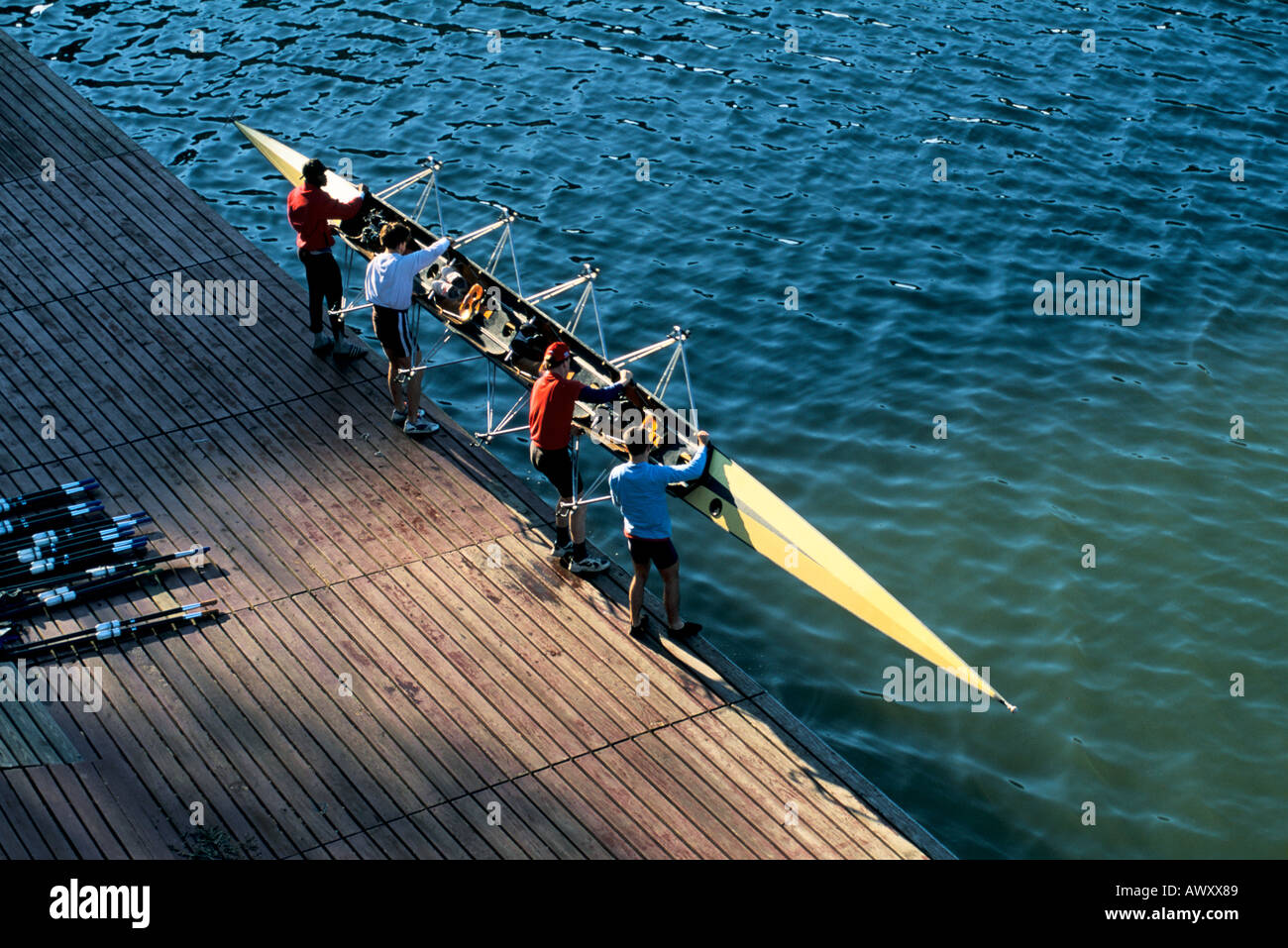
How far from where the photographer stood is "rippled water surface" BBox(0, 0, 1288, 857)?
12906 mm

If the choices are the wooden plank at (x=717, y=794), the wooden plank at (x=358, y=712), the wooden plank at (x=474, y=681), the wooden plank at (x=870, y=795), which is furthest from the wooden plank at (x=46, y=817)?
the wooden plank at (x=870, y=795)

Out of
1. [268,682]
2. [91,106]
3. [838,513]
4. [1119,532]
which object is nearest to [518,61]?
[91,106]

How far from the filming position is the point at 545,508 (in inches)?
532

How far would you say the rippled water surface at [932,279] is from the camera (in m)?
12.9

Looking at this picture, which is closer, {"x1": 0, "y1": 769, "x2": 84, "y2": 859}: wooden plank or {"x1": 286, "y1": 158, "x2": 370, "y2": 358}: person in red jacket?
{"x1": 0, "y1": 769, "x2": 84, "y2": 859}: wooden plank

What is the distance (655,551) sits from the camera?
11.4 metres

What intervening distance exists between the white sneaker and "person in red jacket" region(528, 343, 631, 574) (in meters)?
4.03

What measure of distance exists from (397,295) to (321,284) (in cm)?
Answer: 181

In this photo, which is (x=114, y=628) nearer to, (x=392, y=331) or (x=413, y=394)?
(x=413, y=394)

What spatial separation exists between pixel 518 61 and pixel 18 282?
10.9 meters

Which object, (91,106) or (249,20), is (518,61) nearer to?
(249,20)

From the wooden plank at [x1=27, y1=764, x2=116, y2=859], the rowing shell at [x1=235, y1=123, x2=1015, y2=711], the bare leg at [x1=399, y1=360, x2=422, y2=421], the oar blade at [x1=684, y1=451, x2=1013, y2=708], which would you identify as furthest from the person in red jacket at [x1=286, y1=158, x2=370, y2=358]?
the wooden plank at [x1=27, y1=764, x2=116, y2=859]

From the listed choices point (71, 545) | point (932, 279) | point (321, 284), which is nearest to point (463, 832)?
point (71, 545)

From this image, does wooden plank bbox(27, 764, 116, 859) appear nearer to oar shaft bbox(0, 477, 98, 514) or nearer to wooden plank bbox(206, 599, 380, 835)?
wooden plank bbox(206, 599, 380, 835)
